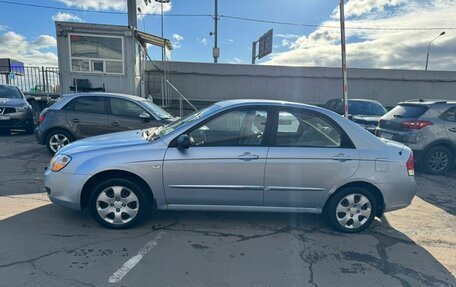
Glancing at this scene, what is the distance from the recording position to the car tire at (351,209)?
3875mm

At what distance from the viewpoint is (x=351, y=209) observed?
3914 millimetres

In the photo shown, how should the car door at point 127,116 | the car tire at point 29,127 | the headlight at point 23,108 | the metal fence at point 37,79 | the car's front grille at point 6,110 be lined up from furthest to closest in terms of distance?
the metal fence at point 37,79 < the car tire at point 29,127 < the headlight at point 23,108 < the car's front grille at point 6,110 < the car door at point 127,116

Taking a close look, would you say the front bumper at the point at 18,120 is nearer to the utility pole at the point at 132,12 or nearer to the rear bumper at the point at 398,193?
the utility pole at the point at 132,12

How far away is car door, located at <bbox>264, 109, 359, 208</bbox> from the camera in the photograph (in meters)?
3.71

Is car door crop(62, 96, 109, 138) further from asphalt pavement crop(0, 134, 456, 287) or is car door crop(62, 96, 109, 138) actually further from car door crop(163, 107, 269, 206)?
car door crop(163, 107, 269, 206)

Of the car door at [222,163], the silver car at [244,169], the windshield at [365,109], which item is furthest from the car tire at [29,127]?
the windshield at [365,109]

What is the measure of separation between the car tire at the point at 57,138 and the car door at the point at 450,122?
26.8 feet

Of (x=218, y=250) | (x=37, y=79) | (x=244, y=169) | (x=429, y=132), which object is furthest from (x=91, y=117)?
(x=37, y=79)

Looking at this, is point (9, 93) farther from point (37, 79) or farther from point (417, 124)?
point (417, 124)

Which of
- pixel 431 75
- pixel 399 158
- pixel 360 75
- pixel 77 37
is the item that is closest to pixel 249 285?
pixel 399 158

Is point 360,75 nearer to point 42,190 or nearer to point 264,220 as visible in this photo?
point 264,220

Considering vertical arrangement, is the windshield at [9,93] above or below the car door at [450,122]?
above

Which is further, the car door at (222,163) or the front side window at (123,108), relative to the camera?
the front side window at (123,108)

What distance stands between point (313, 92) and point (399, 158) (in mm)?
12357
